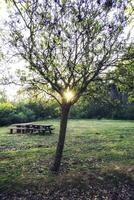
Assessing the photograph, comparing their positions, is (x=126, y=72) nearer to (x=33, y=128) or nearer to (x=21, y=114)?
(x=33, y=128)

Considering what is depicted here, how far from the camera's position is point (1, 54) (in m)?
15.6

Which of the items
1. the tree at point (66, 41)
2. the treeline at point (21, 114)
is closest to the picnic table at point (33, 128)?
the treeline at point (21, 114)

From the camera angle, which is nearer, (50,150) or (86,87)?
(86,87)

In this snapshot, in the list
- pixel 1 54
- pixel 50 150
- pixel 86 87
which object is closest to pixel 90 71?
pixel 86 87

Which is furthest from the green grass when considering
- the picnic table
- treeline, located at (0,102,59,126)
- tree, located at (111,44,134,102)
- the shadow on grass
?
treeline, located at (0,102,59,126)

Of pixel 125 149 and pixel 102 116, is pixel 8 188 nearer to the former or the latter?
pixel 125 149

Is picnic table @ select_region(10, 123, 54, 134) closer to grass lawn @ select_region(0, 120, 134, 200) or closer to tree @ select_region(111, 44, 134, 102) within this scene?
grass lawn @ select_region(0, 120, 134, 200)

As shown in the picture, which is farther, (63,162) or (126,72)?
(63,162)

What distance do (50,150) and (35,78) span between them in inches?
289

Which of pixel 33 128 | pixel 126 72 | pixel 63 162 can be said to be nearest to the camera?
pixel 126 72

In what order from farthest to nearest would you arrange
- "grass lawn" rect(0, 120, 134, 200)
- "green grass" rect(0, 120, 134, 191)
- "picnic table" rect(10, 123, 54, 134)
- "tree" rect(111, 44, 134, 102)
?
"picnic table" rect(10, 123, 54, 134), "tree" rect(111, 44, 134, 102), "green grass" rect(0, 120, 134, 191), "grass lawn" rect(0, 120, 134, 200)

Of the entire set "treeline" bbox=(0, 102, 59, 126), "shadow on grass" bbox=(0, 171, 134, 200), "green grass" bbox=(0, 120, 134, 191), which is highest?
"treeline" bbox=(0, 102, 59, 126)

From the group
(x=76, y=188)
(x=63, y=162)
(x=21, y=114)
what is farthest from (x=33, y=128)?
(x=76, y=188)

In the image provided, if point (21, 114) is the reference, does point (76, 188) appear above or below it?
below
